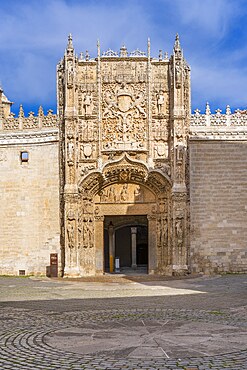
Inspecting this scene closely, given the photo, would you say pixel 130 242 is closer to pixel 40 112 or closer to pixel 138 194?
pixel 138 194

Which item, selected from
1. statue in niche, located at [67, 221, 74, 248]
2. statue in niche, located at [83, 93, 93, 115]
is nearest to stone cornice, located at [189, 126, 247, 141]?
statue in niche, located at [83, 93, 93, 115]

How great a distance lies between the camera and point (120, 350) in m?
7.87

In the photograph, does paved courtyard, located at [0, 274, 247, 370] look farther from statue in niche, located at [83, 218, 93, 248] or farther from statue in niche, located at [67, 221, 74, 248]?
statue in niche, located at [83, 218, 93, 248]

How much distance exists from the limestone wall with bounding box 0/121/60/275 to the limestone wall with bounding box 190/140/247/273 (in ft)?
19.7

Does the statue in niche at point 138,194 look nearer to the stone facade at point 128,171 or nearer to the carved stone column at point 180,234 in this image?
the stone facade at point 128,171

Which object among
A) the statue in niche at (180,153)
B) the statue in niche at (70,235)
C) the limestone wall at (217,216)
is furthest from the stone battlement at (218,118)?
the statue in niche at (70,235)

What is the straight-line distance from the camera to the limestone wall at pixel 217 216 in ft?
78.6

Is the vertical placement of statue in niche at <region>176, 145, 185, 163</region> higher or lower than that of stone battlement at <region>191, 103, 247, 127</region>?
lower

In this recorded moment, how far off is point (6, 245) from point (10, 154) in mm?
4100

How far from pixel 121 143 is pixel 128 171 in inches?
49.8

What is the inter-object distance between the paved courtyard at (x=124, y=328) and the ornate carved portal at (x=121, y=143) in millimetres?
5920

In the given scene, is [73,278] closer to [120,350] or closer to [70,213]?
[70,213]

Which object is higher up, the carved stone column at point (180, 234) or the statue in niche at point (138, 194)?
the statue in niche at point (138, 194)

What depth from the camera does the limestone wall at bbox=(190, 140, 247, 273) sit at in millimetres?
23953
